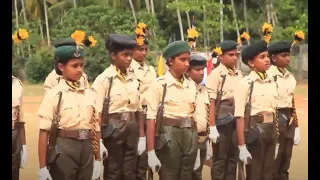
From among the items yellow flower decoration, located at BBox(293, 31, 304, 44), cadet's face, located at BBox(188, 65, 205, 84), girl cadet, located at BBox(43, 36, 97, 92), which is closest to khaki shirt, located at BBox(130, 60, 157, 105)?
cadet's face, located at BBox(188, 65, 205, 84)

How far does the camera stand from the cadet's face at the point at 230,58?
3.88 metres

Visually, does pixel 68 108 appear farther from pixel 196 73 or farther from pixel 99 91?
pixel 196 73

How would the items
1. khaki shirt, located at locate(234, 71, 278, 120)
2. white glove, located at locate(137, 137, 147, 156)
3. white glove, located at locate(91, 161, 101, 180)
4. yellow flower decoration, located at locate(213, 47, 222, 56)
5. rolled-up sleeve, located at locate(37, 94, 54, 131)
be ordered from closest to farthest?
rolled-up sleeve, located at locate(37, 94, 54, 131) < white glove, located at locate(91, 161, 101, 180) < white glove, located at locate(137, 137, 147, 156) < khaki shirt, located at locate(234, 71, 278, 120) < yellow flower decoration, located at locate(213, 47, 222, 56)

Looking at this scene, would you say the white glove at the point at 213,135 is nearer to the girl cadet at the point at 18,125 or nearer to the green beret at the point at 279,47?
the green beret at the point at 279,47

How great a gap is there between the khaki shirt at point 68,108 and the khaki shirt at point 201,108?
66 centimetres

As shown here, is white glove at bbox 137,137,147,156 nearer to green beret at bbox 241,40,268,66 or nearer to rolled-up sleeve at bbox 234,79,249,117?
rolled-up sleeve at bbox 234,79,249,117

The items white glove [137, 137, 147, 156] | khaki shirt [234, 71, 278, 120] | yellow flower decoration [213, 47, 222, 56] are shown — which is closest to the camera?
white glove [137, 137, 147, 156]

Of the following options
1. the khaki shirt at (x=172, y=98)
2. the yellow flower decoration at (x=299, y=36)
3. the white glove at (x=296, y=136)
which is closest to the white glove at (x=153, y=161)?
the khaki shirt at (x=172, y=98)

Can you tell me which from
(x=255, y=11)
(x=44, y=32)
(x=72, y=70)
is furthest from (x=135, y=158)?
(x=255, y=11)

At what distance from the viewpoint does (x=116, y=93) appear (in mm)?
3512

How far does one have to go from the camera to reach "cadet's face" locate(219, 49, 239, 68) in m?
3.88

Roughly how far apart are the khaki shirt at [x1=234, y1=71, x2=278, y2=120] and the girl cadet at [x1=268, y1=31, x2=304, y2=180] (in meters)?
0.08

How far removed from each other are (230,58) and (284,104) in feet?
1.48

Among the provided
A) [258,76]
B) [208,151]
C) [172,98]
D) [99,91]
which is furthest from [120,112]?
[258,76]
